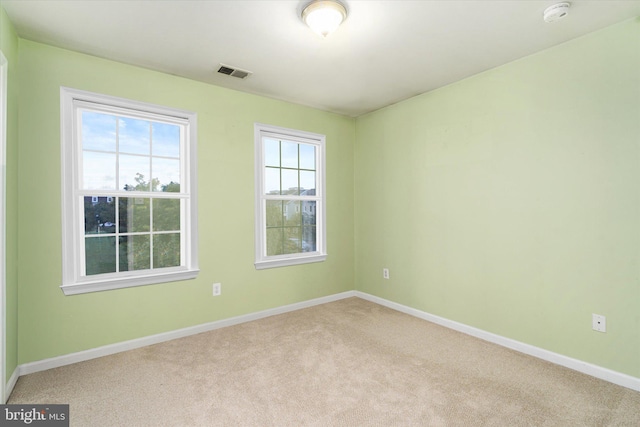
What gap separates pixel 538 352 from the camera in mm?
2607

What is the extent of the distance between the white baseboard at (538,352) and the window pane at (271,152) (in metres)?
2.32

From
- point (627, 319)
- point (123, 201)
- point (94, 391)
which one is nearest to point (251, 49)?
point (123, 201)

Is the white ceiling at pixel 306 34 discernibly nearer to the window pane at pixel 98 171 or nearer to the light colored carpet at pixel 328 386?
the window pane at pixel 98 171

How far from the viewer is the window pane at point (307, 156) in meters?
4.05

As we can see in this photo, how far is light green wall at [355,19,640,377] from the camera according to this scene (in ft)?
7.27

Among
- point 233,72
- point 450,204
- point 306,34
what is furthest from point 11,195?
point 450,204

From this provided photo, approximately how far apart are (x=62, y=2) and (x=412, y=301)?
3973 millimetres

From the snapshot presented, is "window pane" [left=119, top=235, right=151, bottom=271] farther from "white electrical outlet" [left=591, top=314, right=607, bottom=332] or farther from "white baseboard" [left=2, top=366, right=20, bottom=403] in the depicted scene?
"white electrical outlet" [left=591, top=314, right=607, bottom=332]

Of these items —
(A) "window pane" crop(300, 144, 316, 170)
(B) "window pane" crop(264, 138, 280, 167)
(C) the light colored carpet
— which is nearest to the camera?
(C) the light colored carpet

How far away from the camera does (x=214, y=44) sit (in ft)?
8.15

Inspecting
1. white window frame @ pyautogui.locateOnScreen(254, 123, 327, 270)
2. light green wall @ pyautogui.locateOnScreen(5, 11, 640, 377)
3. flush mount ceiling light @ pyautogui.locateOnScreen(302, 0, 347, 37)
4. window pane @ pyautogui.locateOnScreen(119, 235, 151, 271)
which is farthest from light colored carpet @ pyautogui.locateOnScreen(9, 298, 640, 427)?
flush mount ceiling light @ pyautogui.locateOnScreen(302, 0, 347, 37)

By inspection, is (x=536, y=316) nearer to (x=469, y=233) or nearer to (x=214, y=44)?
(x=469, y=233)

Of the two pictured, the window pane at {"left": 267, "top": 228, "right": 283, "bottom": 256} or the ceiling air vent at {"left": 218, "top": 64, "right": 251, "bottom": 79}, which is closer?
the ceiling air vent at {"left": 218, "top": 64, "right": 251, "bottom": 79}

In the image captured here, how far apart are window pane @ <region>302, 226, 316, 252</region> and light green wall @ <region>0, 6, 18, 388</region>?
2.71 metres
